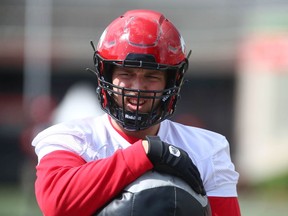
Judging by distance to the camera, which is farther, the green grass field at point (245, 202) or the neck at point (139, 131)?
the green grass field at point (245, 202)

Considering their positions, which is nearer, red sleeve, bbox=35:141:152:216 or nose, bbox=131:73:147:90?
red sleeve, bbox=35:141:152:216

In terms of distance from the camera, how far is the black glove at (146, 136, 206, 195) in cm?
319

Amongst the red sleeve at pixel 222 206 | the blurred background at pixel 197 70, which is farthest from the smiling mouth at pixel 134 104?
the blurred background at pixel 197 70

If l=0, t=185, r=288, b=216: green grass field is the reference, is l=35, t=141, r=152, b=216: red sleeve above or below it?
above

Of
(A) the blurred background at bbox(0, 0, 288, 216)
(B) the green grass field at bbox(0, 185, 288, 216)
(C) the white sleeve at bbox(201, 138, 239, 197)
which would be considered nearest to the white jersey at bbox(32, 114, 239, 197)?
(C) the white sleeve at bbox(201, 138, 239, 197)

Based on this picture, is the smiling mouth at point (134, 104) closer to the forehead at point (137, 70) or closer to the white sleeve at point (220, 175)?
the forehead at point (137, 70)

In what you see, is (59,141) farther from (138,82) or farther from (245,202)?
(245,202)

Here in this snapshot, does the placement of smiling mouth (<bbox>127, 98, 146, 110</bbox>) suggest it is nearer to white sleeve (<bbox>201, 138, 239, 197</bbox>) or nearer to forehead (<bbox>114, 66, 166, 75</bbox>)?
forehead (<bbox>114, 66, 166, 75</bbox>)

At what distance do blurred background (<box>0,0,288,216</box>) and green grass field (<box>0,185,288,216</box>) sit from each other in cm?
67

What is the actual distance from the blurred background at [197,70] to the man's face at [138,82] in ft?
52.0

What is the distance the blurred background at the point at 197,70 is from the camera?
858 inches

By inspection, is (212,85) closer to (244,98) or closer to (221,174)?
(244,98)

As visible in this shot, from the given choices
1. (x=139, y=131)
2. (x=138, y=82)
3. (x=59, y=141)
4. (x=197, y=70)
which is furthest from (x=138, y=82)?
(x=197, y=70)

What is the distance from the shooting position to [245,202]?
16.0 m
